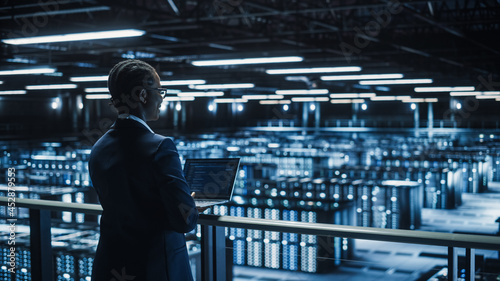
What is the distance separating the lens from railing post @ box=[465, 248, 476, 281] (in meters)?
2.05

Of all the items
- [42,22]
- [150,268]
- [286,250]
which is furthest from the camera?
[42,22]

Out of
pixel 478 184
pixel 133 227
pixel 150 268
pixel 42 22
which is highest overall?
pixel 42 22

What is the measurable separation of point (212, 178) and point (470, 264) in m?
1.12

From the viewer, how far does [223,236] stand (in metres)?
2.61

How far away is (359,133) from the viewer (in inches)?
1610

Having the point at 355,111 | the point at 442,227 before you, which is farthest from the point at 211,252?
the point at 355,111

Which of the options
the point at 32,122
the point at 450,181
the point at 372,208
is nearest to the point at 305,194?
the point at 372,208

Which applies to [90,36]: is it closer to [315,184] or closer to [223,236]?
[223,236]

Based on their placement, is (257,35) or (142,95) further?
(257,35)

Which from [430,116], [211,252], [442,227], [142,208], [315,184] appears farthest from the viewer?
[430,116]

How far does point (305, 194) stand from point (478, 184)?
1166 cm

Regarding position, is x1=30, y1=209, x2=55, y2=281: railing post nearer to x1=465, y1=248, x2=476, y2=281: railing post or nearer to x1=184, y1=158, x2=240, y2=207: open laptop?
x1=184, y1=158, x2=240, y2=207: open laptop

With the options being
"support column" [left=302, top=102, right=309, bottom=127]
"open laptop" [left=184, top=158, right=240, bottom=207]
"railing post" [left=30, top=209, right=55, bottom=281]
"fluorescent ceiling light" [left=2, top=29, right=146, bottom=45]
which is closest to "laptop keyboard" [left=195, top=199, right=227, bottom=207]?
"open laptop" [left=184, top=158, right=240, bottom=207]

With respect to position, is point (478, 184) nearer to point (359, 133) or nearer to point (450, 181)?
point (450, 181)
